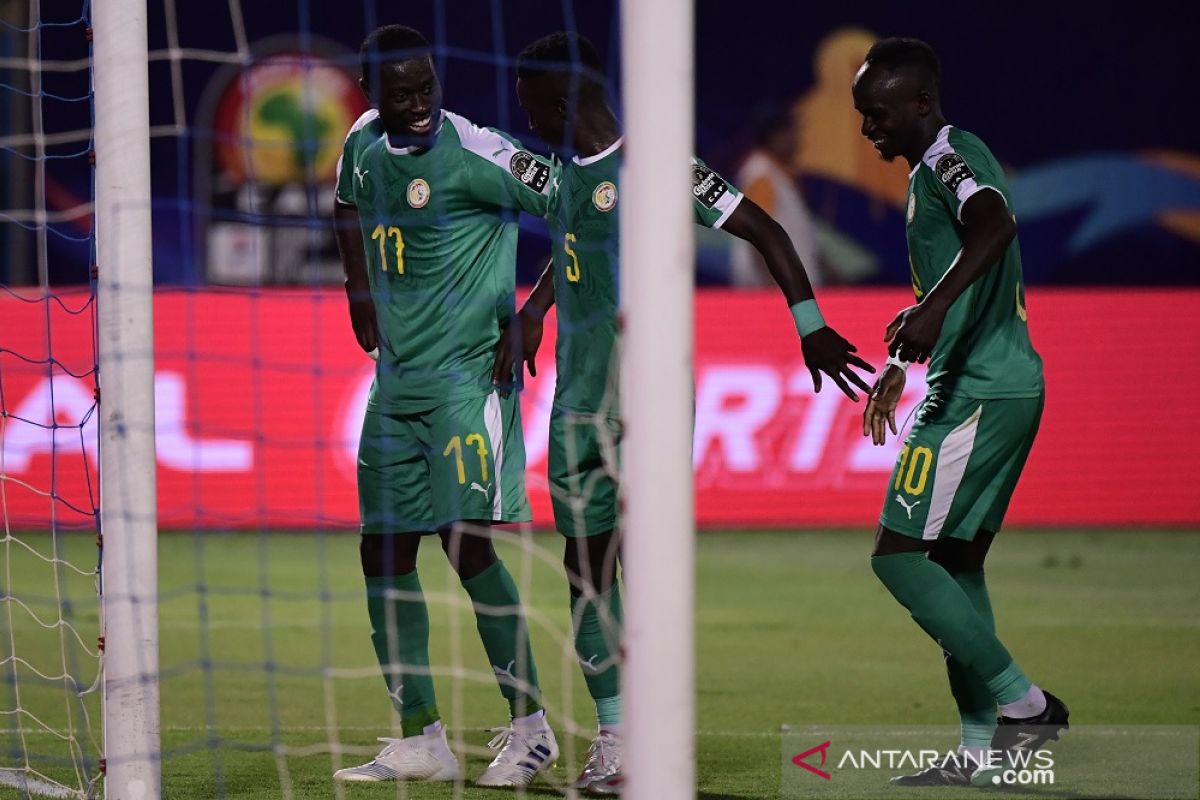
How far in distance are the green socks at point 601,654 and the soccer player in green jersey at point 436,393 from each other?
158 mm

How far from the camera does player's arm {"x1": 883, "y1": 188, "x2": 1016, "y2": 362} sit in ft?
14.0

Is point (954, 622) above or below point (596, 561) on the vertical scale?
below

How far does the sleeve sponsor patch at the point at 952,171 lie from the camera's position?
4488 mm

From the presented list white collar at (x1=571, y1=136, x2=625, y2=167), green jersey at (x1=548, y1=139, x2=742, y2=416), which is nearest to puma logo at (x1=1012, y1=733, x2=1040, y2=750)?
green jersey at (x1=548, y1=139, x2=742, y2=416)

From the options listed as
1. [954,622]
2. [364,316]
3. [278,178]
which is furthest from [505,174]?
[278,178]

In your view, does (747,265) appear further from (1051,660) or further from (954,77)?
(1051,660)

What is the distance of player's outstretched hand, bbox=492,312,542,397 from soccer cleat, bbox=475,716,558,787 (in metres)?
0.96

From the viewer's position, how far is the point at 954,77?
49.6 ft

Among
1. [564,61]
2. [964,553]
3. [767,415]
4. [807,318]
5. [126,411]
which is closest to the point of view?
[126,411]

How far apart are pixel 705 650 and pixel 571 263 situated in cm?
269

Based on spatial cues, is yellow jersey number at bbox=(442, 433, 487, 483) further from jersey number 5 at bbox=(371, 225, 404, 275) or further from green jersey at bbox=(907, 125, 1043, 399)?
green jersey at bbox=(907, 125, 1043, 399)

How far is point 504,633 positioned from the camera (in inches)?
194

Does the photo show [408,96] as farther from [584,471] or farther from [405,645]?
[405,645]

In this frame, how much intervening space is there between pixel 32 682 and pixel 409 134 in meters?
2.79
